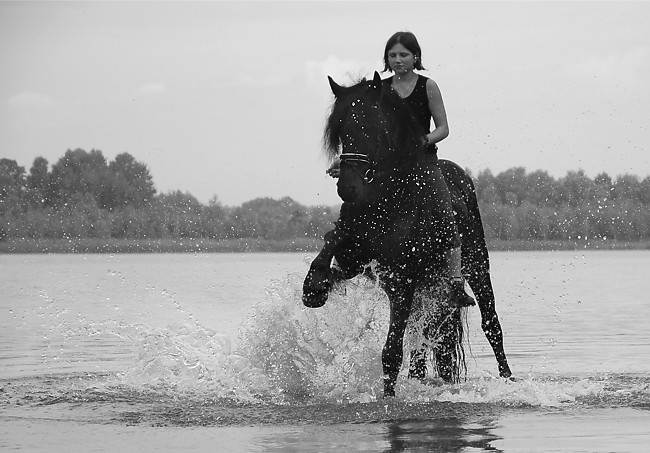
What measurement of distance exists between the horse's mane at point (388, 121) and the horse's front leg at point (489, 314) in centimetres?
178

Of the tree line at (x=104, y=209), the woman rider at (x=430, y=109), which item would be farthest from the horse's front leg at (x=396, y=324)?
the tree line at (x=104, y=209)

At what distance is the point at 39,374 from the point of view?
10914mm

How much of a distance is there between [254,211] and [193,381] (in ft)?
158

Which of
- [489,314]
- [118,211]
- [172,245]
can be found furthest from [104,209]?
[489,314]

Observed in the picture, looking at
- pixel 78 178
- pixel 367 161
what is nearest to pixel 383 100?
pixel 367 161

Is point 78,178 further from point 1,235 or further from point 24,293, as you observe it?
point 24,293

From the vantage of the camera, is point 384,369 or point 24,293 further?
point 24,293

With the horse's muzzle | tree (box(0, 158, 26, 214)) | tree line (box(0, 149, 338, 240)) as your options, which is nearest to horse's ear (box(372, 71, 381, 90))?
the horse's muzzle

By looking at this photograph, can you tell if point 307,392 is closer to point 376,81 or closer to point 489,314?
point 489,314

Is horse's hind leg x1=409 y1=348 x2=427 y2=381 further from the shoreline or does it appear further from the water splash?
the shoreline

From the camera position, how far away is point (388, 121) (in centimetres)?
835

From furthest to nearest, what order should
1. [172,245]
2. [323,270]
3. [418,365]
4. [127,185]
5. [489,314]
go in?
[172,245] < [127,185] < [489,314] < [418,365] < [323,270]

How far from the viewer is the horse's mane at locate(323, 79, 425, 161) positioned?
325 inches

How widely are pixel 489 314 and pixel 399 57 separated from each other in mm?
2580
